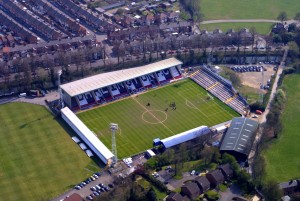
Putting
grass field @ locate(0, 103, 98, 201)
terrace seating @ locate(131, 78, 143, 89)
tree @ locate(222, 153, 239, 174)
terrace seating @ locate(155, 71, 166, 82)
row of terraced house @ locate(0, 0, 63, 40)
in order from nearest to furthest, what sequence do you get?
grass field @ locate(0, 103, 98, 201) < tree @ locate(222, 153, 239, 174) < terrace seating @ locate(131, 78, 143, 89) < terrace seating @ locate(155, 71, 166, 82) < row of terraced house @ locate(0, 0, 63, 40)

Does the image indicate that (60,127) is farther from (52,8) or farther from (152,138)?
(52,8)

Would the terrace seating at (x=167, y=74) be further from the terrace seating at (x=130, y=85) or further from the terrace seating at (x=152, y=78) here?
the terrace seating at (x=130, y=85)

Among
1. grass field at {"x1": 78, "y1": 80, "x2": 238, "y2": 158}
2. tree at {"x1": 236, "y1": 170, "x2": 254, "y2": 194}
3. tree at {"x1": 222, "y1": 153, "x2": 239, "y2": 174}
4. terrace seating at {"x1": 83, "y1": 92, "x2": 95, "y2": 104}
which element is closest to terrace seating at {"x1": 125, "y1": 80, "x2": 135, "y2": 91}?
grass field at {"x1": 78, "y1": 80, "x2": 238, "y2": 158}

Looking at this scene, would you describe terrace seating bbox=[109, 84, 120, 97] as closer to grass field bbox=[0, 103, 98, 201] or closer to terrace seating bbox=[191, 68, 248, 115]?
grass field bbox=[0, 103, 98, 201]

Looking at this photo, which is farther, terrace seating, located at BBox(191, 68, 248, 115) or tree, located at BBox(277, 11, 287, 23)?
tree, located at BBox(277, 11, 287, 23)

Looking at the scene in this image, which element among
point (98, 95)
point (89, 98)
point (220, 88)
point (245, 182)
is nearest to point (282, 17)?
point (220, 88)
